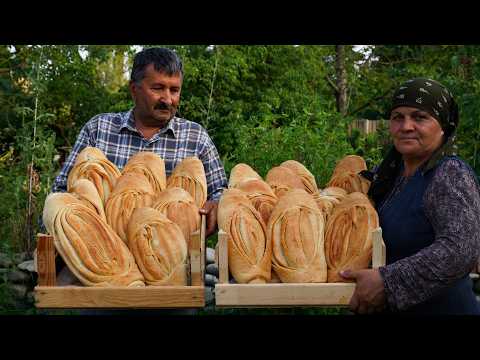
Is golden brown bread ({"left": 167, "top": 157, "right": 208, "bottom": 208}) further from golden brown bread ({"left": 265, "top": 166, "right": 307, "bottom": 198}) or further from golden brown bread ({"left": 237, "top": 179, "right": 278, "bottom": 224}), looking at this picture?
golden brown bread ({"left": 265, "top": 166, "right": 307, "bottom": 198})

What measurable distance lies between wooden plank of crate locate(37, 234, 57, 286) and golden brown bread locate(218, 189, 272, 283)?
0.63 metres

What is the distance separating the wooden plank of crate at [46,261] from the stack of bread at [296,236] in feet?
2.09

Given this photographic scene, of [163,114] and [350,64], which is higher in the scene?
[350,64]

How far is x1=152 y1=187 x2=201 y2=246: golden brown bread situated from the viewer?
2.54 m

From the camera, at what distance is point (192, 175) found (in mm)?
2963

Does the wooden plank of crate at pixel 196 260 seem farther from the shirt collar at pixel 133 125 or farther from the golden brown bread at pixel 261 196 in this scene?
the shirt collar at pixel 133 125

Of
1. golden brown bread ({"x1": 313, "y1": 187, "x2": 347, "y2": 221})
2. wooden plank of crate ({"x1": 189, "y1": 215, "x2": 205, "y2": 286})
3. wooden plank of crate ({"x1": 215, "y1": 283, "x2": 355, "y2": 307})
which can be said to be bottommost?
wooden plank of crate ({"x1": 215, "y1": 283, "x2": 355, "y2": 307})

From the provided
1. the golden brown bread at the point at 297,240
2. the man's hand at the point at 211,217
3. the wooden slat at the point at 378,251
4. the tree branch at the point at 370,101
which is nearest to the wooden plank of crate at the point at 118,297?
the golden brown bread at the point at 297,240

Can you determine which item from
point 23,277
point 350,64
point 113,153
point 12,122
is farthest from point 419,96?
point 350,64

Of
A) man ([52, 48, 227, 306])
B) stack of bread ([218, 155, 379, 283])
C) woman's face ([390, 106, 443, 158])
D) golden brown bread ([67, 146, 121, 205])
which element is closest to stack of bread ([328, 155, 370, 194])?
stack of bread ([218, 155, 379, 283])

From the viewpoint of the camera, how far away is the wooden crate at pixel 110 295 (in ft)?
7.36

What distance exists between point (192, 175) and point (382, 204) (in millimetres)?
864

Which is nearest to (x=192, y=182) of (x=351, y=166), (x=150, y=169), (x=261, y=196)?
(x=150, y=169)

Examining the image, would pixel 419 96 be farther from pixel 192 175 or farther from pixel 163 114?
pixel 163 114
